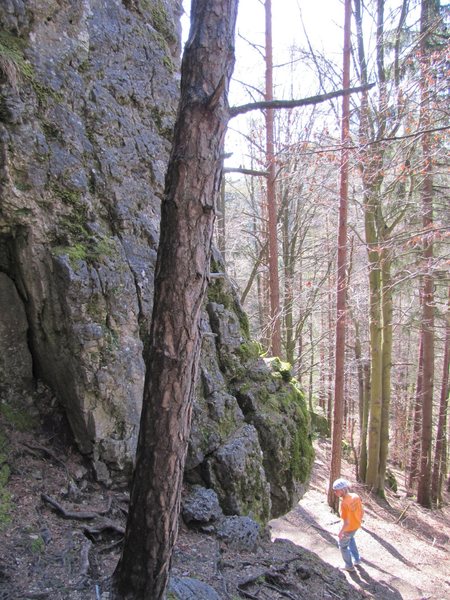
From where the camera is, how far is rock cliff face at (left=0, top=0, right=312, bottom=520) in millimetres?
4172

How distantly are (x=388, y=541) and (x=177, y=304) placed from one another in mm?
9776

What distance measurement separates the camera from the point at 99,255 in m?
4.48

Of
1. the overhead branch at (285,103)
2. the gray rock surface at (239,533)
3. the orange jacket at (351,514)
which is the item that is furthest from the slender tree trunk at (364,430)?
the overhead branch at (285,103)

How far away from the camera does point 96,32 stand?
539 centimetres

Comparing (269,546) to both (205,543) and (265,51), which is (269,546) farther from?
(265,51)

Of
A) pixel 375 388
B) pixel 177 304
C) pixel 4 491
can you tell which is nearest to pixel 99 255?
pixel 177 304

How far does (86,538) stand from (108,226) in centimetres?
309

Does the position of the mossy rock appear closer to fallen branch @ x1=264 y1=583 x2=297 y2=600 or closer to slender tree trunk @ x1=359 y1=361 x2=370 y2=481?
slender tree trunk @ x1=359 y1=361 x2=370 y2=481

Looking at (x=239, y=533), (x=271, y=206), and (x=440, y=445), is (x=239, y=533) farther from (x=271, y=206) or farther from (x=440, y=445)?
(x=440, y=445)

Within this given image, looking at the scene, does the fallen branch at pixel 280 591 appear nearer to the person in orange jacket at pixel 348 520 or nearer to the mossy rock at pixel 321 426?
the person in orange jacket at pixel 348 520

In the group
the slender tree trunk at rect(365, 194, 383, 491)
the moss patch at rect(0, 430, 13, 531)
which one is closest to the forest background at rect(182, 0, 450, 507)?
the slender tree trunk at rect(365, 194, 383, 491)

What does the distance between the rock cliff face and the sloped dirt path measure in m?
3.15

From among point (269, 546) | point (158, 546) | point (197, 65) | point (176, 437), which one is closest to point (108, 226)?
point (197, 65)

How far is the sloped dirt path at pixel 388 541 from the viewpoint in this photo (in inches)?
288
